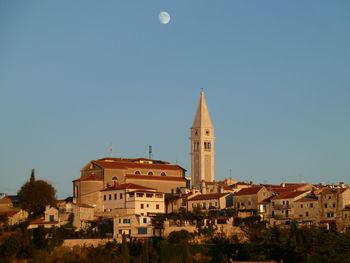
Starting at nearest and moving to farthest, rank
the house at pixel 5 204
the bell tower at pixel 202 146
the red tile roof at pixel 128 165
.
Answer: the red tile roof at pixel 128 165, the house at pixel 5 204, the bell tower at pixel 202 146

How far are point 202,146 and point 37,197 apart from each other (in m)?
16.0

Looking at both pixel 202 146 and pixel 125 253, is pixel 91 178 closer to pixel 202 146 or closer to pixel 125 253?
pixel 202 146

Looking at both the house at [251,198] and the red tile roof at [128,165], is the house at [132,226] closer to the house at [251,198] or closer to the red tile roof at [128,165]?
the house at [251,198]

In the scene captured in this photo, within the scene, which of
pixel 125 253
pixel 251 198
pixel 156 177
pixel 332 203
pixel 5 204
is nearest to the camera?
pixel 125 253

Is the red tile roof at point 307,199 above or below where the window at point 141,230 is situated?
above

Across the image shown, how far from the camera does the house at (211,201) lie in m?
86.3

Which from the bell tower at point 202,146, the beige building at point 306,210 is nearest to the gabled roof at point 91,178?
the bell tower at point 202,146

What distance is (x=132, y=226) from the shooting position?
80688mm

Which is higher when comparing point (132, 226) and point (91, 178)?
point (91, 178)

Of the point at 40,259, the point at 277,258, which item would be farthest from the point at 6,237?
the point at 277,258

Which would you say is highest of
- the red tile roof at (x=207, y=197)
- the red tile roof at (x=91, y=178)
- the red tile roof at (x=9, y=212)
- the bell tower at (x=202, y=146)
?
the bell tower at (x=202, y=146)

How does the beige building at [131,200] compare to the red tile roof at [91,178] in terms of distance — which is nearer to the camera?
the beige building at [131,200]

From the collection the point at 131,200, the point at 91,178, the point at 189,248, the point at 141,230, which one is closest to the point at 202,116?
the point at 91,178

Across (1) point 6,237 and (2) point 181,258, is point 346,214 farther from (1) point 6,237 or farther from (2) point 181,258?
(1) point 6,237
